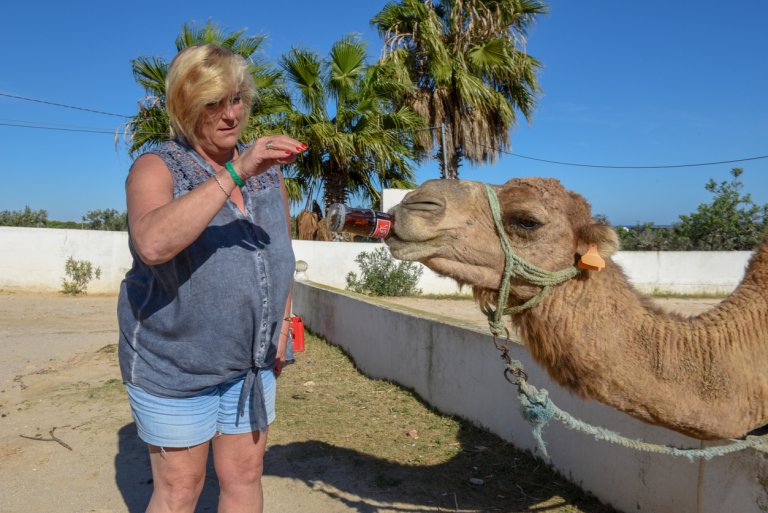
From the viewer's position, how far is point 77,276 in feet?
49.2

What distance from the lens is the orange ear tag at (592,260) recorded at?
7.23 feet

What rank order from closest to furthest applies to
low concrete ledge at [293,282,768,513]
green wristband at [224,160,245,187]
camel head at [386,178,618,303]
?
green wristband at [224,160,245,187] → camel head at [386,178,618,303] → low concrete ledge at [293,282,768,513]

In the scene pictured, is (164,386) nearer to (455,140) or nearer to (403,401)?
(403,401)

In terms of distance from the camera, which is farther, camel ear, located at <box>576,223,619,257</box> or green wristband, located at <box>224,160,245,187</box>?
camel ear, located at <box>576,223,619,257</box>

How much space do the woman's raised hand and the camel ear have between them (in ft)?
3.83

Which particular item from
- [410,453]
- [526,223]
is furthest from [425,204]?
[410,453]

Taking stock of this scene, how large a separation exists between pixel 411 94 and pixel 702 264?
9.68m

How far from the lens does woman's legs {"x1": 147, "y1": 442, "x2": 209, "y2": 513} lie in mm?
2131

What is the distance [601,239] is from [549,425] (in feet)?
7.04

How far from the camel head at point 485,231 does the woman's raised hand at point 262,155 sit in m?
0.58

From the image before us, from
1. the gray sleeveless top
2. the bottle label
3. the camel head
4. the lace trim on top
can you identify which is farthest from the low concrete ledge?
the lace trim on top

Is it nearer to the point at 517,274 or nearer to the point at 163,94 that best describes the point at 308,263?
the point at 163,94

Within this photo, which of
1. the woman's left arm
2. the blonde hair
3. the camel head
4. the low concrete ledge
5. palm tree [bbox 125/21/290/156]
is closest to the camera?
the blonde hair

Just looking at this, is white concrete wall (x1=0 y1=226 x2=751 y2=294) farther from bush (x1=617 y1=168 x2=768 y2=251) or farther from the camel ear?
the camel ear
